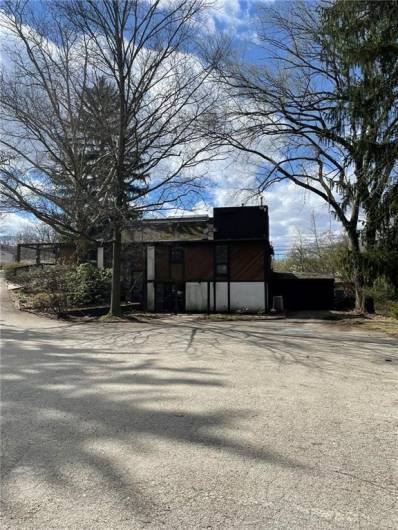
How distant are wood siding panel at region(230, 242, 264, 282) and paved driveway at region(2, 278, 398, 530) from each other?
54.9ft

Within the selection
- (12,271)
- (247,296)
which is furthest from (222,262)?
(12,271)

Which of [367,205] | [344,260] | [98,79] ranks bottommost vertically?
[344,260]

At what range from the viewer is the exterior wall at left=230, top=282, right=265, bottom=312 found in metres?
24.1

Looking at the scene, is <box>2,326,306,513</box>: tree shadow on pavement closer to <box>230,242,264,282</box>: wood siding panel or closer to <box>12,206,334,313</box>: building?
<box>12,206,334,313</box>: building

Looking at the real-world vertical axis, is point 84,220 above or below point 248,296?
above

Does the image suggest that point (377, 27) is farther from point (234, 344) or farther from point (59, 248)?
point (59, 248)

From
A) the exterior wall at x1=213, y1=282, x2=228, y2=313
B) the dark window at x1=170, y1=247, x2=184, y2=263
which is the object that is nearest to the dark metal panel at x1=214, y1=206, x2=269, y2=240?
the dark window at x1=170, y1=247, x2=184, y2=263

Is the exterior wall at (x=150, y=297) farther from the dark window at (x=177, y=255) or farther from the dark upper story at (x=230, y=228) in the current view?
the dark upper story at (x=230, y=228)

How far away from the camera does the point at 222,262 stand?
81.0 feet

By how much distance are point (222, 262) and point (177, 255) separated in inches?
111

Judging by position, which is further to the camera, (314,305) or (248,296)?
(314,305)

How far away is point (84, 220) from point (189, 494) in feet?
49.9

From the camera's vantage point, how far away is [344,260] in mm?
12148

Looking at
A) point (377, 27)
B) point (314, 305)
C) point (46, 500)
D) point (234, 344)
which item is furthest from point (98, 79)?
point (314, 305)
